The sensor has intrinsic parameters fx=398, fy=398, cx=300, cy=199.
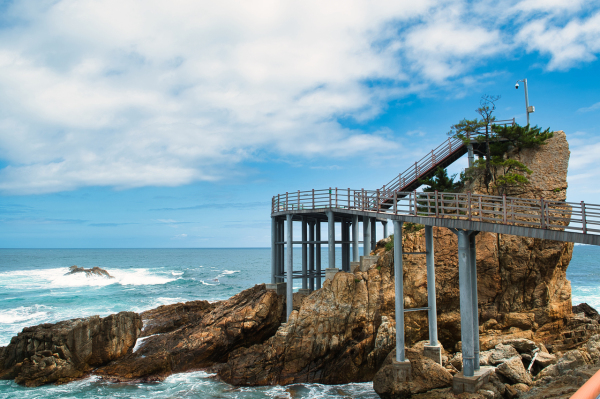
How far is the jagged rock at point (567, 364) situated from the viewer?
599 inches

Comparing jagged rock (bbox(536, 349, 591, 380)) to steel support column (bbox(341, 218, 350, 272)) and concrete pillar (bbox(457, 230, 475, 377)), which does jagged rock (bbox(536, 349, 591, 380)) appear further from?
steel support column (bbox(341, 218, 350, 272))

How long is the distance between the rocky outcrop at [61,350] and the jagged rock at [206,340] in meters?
0.93

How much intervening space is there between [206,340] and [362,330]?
917 cm

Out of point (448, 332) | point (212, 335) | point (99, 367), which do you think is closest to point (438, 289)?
point (448, 332)

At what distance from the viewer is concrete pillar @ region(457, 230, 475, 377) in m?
15.1

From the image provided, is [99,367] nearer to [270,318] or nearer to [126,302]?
[270,318]

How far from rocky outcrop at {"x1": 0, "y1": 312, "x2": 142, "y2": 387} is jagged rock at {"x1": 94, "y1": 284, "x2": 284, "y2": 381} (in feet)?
3.05

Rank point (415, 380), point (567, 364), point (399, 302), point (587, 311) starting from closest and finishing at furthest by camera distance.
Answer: point (567, 364) < point (415, 380) < point (399, 302) < point (587, 311)

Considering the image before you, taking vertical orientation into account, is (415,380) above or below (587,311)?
below

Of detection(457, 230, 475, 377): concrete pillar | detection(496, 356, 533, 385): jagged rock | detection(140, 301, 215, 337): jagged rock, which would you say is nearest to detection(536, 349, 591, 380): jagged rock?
detection(496, 356, 533, 385): jagged rock

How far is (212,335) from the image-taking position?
23656mm

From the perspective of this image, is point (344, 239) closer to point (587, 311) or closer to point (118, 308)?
point (587, 311)

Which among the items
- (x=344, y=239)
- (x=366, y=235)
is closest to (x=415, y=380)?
(x=366, y=235)

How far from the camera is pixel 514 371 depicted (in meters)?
15.8
